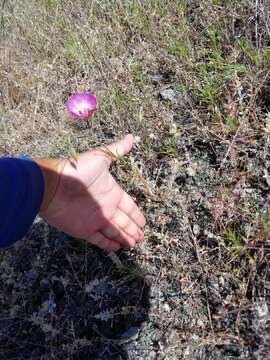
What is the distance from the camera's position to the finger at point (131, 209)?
1715 mm

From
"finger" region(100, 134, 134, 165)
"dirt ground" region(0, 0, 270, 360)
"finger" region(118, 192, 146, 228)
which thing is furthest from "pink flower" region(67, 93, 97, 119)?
"finger" region(118, 192, 146, 228)

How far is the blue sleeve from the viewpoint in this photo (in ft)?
4.91

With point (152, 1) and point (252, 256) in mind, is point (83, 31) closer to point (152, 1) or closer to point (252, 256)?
point (152, 1)

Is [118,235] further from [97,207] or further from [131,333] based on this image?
[131,333]

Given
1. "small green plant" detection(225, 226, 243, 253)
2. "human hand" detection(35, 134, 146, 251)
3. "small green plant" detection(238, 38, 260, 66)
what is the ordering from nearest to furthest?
"small green plant" detection(225, 226, 243, 253)
"human hand" detection(35, 134, 146, 251)
"small green plant" detection(238, 38, 260, 66)

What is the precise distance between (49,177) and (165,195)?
0.43 m

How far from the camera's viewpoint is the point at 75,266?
179 cm

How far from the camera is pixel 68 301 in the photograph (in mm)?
1706

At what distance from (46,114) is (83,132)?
0.30 m

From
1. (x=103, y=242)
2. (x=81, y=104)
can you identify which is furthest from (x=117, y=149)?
(x=81, y=104)

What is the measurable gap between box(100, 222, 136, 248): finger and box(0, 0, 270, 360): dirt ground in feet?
0.13

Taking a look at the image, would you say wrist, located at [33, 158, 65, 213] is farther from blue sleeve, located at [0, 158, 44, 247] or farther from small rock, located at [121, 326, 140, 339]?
small rock, located at [121, 326, 140, 339]

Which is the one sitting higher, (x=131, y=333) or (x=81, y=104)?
(x=81, y=104)

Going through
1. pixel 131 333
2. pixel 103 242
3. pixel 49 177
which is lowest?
pixel 131 333
